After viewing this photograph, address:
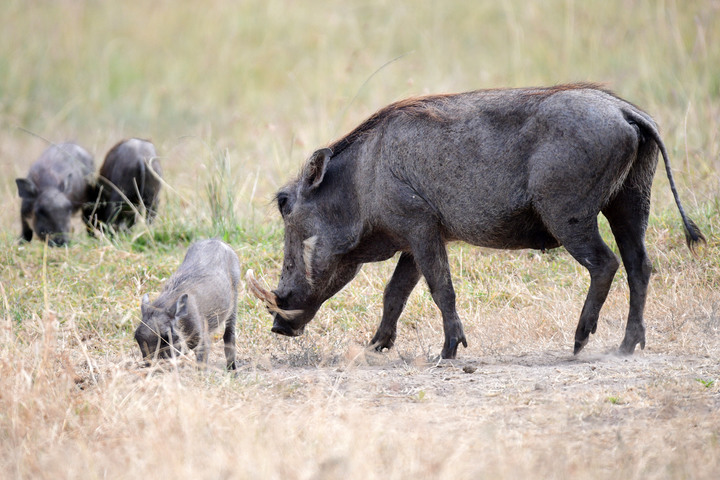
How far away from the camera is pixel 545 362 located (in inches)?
187

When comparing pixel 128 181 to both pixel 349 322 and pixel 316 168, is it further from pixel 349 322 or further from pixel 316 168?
pixel 316 168

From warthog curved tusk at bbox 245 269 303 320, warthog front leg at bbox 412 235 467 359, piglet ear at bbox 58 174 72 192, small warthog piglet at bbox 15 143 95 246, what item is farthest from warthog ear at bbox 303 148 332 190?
piglet ear at bbox 58 174 72 192

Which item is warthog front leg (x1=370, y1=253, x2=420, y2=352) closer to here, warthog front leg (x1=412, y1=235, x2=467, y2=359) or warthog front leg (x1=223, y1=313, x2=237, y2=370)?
warthog front leg (x1=412, y1=235, x2=467, y2=359)

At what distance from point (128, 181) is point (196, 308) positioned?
365 centimetres

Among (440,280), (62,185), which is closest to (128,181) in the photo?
(62,185)

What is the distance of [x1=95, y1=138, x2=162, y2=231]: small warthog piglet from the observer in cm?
802

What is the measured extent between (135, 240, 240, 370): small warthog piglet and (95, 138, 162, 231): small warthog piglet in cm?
286

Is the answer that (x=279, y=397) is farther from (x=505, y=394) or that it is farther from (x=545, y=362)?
(x=545, y=362)

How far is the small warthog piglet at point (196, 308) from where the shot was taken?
4488 mm

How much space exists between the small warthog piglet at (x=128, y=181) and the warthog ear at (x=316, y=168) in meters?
3.03

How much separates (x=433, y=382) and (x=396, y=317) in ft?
3.24

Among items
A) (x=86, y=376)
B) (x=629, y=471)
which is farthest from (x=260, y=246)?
(x=629, y=471)

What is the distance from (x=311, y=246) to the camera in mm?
5188

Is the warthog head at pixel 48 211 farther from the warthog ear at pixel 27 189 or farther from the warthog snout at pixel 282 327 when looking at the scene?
the warthog snout at pixel 282 327
